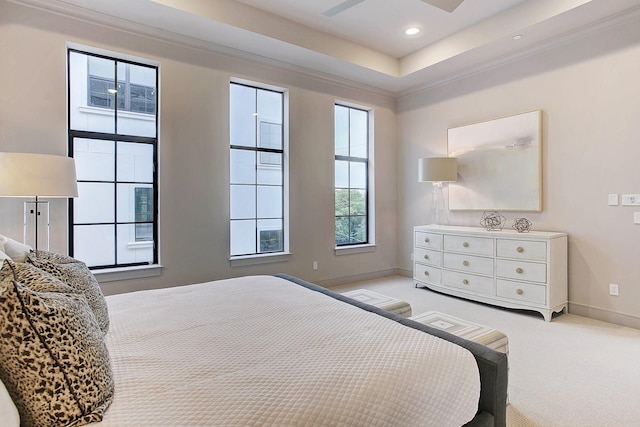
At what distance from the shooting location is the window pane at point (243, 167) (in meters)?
4.22

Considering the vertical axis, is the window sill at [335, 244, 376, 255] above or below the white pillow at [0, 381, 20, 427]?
below

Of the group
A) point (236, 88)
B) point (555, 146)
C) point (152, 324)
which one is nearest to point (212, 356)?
point (152, 324)

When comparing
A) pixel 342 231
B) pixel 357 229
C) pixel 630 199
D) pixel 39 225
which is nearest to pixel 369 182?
pixel 357 229

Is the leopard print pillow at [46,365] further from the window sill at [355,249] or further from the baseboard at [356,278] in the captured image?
the window sill at [355,249]

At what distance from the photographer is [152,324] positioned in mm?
1635

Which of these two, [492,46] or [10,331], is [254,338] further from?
[492,46]

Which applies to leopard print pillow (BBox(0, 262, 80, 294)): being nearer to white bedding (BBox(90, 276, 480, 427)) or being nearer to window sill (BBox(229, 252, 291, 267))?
white bedding (BBox(90, 276, 480, 427))

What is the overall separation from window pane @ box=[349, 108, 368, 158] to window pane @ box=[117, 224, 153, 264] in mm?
3077

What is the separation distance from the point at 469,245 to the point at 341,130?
2.42 metres

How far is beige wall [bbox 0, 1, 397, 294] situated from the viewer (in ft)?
9.70

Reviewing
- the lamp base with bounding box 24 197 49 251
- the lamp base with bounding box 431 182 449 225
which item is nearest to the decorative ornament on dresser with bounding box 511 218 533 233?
the lamp base with bounding box 431 182 449 225

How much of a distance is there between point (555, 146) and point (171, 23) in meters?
4.16

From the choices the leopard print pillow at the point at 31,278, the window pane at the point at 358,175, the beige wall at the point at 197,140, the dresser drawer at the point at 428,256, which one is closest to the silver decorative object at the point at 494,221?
the dresser drawer at the point at 428,256

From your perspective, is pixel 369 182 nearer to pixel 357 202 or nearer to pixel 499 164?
pixel 357 202
